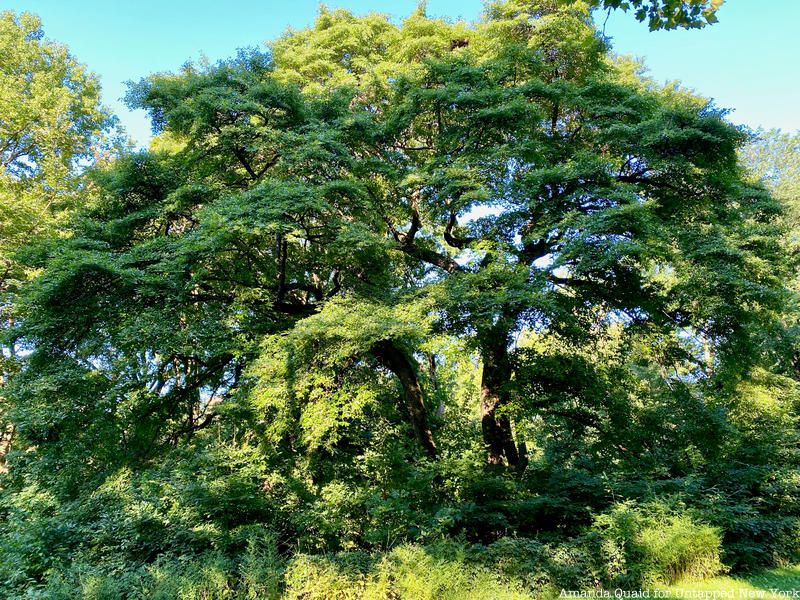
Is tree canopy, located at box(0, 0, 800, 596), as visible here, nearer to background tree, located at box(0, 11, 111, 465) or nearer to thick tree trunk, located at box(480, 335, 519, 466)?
thick tree trunk, located at box(480, 335, 519, 466)

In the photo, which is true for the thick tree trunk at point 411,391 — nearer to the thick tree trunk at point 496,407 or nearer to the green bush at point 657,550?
the thick tree trunk at point 496,407

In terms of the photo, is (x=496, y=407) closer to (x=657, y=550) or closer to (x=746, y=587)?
(x=657, y=550)

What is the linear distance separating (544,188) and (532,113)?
171 centimetres

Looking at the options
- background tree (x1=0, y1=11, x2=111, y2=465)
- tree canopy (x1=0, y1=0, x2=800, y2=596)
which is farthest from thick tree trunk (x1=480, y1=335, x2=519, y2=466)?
background tree (x1=0, y1=11, x2=111, y2=465)

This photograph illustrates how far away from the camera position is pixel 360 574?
5.11m

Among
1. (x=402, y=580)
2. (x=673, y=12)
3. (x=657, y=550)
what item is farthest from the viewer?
(x=657, y=550)

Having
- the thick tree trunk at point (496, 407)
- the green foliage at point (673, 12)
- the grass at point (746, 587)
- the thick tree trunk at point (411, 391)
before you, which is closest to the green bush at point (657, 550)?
the grass at point (746, 587)

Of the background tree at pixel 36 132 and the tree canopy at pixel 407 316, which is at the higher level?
the background tree at pixel 36 132

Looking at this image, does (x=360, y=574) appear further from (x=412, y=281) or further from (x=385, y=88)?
(x=385, y=88)

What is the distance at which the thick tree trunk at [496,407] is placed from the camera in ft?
29.2

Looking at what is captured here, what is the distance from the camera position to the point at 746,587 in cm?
536

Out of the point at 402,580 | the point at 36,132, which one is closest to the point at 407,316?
the point at 402,580

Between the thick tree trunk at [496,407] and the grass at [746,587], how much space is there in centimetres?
386

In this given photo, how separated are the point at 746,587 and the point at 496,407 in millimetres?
4469
